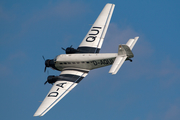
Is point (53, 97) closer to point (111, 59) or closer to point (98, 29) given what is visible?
point (111, 59)

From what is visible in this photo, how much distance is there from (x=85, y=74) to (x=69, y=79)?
11.0 ft

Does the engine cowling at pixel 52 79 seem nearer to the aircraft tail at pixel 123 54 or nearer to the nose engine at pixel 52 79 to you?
the nose engine at pixel 52 79

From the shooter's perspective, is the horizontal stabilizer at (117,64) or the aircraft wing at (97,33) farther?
the aircraft wing at (97,33)

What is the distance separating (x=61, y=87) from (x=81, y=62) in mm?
6718

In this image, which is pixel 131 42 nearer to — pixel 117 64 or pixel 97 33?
pixel 117 64

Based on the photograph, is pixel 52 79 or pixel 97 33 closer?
pixel 52 79

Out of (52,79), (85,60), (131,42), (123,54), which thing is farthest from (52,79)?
(131,42)

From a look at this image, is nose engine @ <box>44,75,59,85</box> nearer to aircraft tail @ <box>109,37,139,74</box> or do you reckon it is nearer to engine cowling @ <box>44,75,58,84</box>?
engine cowling @ <box>44,75,58,84</box>

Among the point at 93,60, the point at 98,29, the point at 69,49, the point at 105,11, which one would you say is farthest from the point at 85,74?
the point at 105,11

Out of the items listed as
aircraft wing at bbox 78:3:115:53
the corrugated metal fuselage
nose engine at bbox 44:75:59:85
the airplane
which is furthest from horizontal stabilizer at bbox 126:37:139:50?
nose engine at bbox 44:75:59:85

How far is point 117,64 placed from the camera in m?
61.4

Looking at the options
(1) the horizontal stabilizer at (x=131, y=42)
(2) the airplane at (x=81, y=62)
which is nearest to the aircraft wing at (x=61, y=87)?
(2) the airplane at (x=81, y=62)

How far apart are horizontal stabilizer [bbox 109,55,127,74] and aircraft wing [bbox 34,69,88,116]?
7527mm

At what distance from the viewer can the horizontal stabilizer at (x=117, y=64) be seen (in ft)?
193
